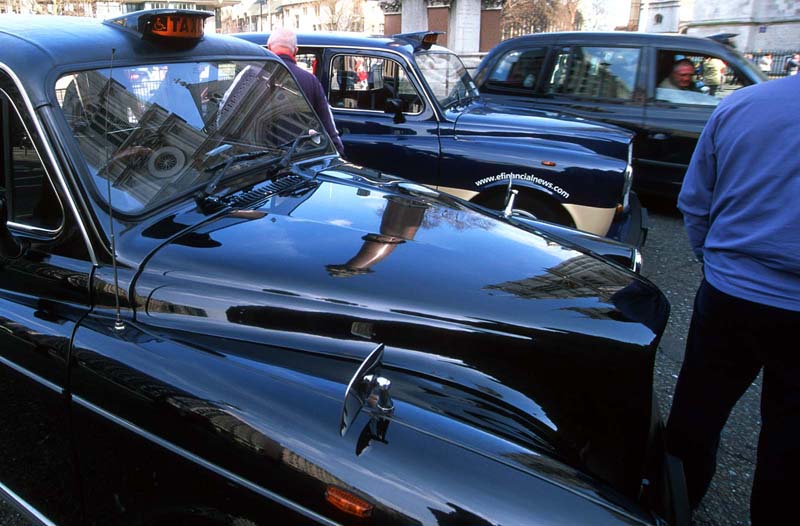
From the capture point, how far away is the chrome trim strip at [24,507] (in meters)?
1.95

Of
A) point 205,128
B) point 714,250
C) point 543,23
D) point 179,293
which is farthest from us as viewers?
point 543,23

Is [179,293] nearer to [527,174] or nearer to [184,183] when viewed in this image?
[184,183]

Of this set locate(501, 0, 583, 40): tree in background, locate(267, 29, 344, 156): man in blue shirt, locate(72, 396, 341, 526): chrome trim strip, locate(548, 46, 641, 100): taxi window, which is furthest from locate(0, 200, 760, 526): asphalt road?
locate(501, 0, 583, 40): tree in background

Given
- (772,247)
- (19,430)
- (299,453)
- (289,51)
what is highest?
(289,51)

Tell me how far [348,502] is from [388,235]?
3.42 feet

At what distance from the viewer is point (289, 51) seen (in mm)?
4629

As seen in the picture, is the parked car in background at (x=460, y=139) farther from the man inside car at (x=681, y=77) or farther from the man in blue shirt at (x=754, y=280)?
the man in blue shirt at (x=754, y=280)

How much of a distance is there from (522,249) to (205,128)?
1.32 meters

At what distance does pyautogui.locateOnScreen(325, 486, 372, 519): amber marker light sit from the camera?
1.30 meters

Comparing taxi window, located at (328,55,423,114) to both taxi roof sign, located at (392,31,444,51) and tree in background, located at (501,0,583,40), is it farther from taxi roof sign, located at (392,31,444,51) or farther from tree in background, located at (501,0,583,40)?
tree in background, located at (501,0,583,40)

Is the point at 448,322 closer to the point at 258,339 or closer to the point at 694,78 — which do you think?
the point at 258,339

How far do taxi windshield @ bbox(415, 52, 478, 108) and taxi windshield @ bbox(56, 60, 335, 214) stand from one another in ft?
9.35

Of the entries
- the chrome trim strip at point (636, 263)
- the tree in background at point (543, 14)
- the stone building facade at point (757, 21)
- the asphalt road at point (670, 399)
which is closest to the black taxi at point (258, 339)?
the chrome trim strip at point (636, 263)

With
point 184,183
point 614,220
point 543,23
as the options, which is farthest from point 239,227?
point 543,23
